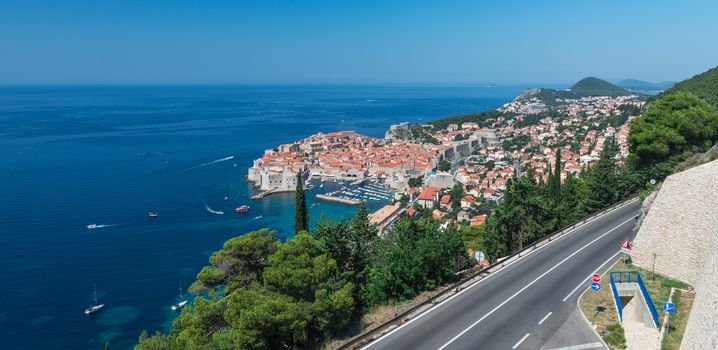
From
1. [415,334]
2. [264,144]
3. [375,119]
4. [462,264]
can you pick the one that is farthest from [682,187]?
[375,119]

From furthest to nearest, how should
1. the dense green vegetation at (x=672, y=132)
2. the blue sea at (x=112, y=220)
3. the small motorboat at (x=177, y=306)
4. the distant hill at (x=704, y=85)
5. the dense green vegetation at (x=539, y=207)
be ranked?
the distant hill at (x=704, y=85), the small motorboat at (x=177, y=306), the blue sea at (x=112, y=220), the dense green vegetation at (x=672, y=132), the dense green vegetation at (x=539, y=207)

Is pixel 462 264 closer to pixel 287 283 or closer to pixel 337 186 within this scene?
pixel 287 283

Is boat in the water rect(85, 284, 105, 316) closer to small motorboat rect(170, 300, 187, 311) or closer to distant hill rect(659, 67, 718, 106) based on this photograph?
small motorboat rect(170, 300, 187, 311)

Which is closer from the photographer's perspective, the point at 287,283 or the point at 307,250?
the point at 287,283

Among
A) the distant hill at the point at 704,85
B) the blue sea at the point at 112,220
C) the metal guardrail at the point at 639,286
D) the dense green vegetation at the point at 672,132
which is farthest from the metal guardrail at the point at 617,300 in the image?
the distant hill at the point at 704,85

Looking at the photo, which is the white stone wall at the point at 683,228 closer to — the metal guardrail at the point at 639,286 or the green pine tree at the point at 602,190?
the metal guardrail at the point at 639,286

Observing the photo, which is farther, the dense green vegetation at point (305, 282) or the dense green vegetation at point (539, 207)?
the dense green vegetation at point (539, 207)

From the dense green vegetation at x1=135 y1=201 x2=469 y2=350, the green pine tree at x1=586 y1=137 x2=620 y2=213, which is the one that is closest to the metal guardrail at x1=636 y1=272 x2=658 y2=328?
the dense green vegetation at x1=135 y1=201 x2=469 y2=350
